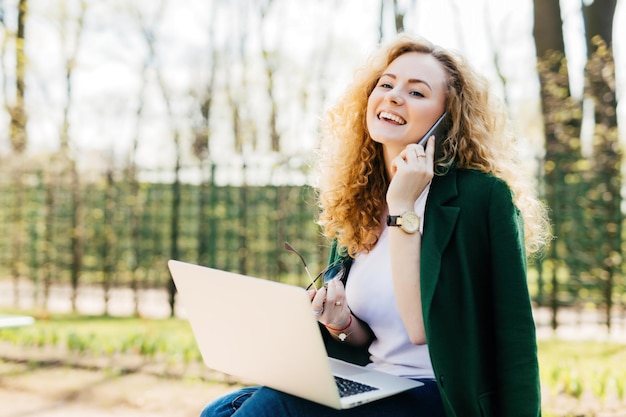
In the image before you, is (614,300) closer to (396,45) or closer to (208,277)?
(396,45)

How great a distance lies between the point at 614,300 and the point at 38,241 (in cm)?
757

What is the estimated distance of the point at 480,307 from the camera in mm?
1832

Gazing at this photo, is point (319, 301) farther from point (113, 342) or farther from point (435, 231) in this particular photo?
point (113, 342)

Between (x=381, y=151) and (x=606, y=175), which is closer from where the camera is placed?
(x=381, y=151)

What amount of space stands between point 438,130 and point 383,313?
1.99 ft

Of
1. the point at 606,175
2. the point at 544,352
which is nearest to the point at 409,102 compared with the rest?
the point at 544,352

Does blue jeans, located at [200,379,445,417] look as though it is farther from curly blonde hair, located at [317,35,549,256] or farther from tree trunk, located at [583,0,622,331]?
tree trunk, located at [583,0,622,331]

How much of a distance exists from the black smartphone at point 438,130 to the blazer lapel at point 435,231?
0.17 meters

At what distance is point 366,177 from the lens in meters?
2.49

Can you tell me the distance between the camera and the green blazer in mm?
1748

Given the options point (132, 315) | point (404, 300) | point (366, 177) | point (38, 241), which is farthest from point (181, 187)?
point (404, 300)

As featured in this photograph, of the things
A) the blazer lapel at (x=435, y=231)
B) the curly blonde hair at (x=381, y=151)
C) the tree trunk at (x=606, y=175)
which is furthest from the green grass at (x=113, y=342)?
the tree trunk at (x=606, y=175)

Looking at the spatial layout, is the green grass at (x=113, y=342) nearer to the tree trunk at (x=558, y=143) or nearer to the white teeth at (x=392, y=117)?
the white teeth at (x=392, y=117)

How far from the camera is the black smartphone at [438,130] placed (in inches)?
82.7
